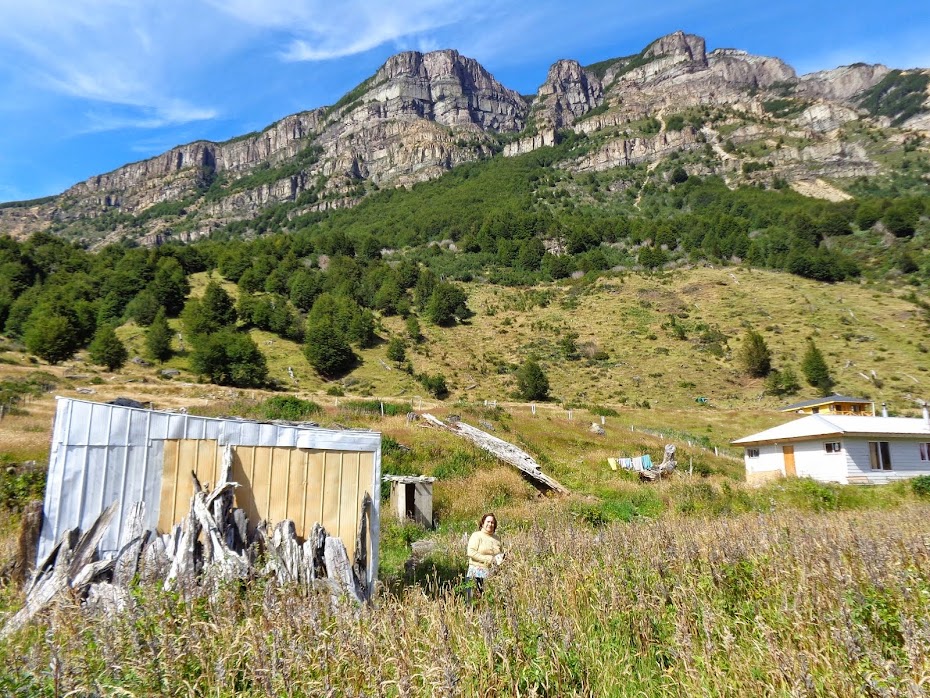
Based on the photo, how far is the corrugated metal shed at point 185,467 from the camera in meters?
4.69

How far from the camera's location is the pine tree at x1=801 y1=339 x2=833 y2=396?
46.3 m

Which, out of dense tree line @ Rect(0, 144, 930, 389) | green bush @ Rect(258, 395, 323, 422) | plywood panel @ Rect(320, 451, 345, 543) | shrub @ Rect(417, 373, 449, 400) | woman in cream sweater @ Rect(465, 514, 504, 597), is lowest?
woman in cream sweater @ Rect(465, 514, 504, 597)

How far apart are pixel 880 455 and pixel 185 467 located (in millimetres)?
29451

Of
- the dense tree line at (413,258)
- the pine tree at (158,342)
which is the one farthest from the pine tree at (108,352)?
the pine tree at (158,342)

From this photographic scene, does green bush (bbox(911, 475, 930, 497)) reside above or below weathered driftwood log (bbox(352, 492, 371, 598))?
below

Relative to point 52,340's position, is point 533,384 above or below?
below

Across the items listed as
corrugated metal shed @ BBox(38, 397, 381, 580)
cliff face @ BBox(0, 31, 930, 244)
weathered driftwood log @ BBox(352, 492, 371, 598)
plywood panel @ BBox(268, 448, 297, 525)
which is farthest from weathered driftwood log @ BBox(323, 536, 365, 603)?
cliff face @ BBox(0, 31, 930, 244)

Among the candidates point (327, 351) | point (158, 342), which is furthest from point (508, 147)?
point (158, 342)

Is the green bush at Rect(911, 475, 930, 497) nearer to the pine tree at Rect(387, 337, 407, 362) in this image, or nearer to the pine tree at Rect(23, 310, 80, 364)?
the pine tree at Rect(387, 337, 407, 362)

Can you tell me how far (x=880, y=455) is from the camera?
24.0 m

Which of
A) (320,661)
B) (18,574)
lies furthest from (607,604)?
(18,574)

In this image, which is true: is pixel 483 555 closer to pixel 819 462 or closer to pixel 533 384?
pixel 819 462

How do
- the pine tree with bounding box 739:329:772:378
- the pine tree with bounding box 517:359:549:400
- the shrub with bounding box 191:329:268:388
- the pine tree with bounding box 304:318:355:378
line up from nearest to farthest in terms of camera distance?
the shrub with bounding box 191:329:268:388, the pine tree with bounding box 517:359:549:400, the pine tree with bounding box 739:329:772:378, the pine tree with bounding box 304:318:355:378

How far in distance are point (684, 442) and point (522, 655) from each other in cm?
2992
